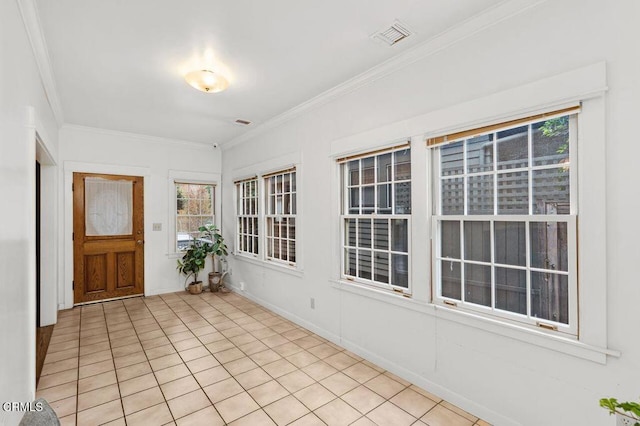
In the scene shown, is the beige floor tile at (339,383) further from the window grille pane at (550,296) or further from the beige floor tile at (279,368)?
the window grille pane at (550,296)

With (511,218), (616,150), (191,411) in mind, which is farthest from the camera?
(191,411)

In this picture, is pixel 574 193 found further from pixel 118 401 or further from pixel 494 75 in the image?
pixel 118 401

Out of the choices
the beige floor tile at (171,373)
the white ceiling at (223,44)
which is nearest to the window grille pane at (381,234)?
the white ceiling at (223,44)

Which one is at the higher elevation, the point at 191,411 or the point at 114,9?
the point at 114,9

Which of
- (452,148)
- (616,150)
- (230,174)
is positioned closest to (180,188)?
(230,174)

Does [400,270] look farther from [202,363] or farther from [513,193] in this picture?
[202,363]

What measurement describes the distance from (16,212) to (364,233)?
2668 mm

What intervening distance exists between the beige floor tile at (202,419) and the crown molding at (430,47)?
309 centimetres

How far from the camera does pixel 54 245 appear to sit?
4219 millimetres

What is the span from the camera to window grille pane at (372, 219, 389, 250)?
299cm

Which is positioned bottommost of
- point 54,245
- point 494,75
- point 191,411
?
point 191,411

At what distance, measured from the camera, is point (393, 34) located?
7.80 ft

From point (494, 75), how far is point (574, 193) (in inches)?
36.7

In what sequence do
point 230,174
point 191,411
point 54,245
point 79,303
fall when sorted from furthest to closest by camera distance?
point 230,174
point 79,303
point 54,245
point 191,411
